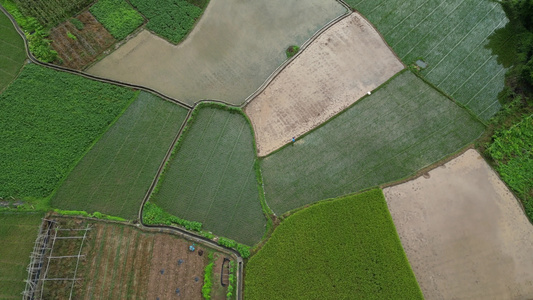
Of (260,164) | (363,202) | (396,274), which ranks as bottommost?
(396,274)

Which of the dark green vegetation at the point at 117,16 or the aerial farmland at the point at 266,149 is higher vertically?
the dark green vegetation at the point at 117,16

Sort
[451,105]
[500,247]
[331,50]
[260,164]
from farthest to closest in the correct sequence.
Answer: [331,50] → [451,105] → [260,164] → [500,247]

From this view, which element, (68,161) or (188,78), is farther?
(188,78)

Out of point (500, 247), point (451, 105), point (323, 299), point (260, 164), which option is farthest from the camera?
point (451, 105)

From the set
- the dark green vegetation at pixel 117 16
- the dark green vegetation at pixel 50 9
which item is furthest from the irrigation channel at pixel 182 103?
the dark green vegetation at pixel 117 16

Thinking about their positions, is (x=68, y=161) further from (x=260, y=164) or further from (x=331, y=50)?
(x=331, y=50)

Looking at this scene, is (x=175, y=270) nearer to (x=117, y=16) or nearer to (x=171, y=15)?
(x=171, y=15)

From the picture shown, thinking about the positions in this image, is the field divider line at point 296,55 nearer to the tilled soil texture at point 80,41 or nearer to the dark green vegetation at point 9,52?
the tilled soil texture at point 80,41

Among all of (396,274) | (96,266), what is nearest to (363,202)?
(396,274)
